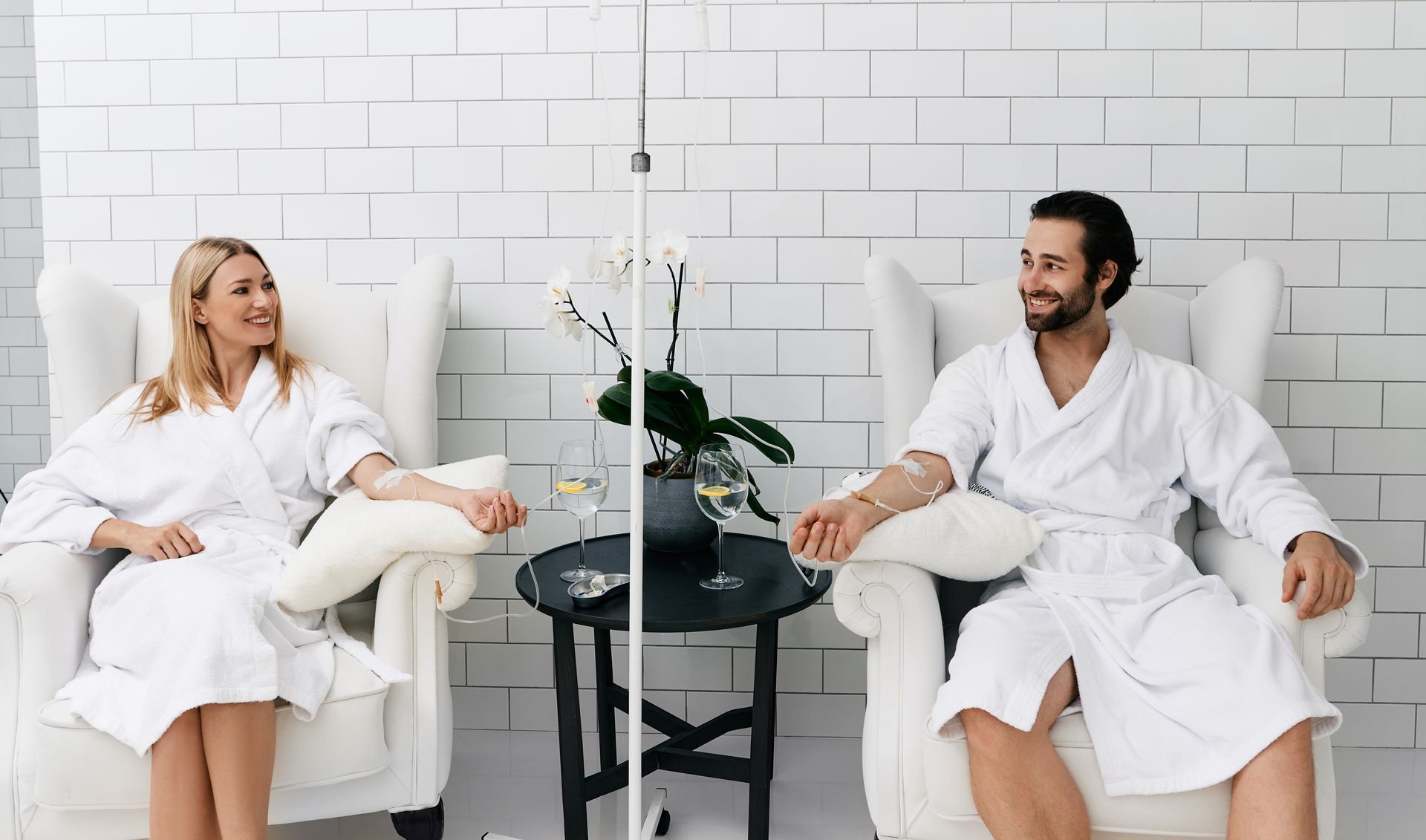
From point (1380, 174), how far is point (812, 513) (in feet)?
5.77

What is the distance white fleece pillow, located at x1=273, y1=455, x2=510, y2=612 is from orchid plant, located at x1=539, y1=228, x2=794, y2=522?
15.4 inches

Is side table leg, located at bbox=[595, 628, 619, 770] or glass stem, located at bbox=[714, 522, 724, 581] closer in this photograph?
glass stem, located at bbox=[714, 522, 724, 581]

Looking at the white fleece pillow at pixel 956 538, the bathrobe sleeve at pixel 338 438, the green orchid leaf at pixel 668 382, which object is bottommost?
the white fleece pillow at pixel 956 538

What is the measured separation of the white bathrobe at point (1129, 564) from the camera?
155 cm

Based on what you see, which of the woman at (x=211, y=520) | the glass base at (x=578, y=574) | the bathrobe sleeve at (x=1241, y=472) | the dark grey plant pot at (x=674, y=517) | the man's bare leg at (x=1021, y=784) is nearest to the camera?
the man's bare leg at (x=1021, y=784)

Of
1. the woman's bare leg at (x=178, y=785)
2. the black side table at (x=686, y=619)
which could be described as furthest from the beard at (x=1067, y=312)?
the woman's bare leg at (x=178, y=785)

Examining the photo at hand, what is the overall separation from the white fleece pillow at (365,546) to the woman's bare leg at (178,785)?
27cm

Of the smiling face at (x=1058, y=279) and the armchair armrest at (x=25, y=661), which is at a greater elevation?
the smiling face at (x=1058, y=279)

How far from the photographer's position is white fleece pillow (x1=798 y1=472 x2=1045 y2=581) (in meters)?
1.70

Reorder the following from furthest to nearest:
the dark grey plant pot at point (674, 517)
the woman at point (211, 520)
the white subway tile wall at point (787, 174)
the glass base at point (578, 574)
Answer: the white subway tile wall at point (787, 174) < the dark grey plant pot at point (674, 517) < the glass base at point (578, 574) < the woman at point (211, 520)

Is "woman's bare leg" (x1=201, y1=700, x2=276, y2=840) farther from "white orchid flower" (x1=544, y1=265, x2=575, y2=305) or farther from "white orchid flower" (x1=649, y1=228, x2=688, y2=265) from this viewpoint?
"white orchid flower" (x1=649, y1=228, x2=688, y2=265)

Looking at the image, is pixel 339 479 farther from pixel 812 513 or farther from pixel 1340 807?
pixel 1340 807

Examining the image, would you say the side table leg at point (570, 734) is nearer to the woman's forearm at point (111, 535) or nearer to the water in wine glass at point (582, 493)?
the water in wine glass at point (582, 493)

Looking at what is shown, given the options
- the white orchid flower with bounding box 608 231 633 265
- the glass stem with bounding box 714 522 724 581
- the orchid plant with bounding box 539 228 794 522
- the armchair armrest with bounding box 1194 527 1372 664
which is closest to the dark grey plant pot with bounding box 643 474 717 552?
the orchid plant with bounding box 539 228 794 522
